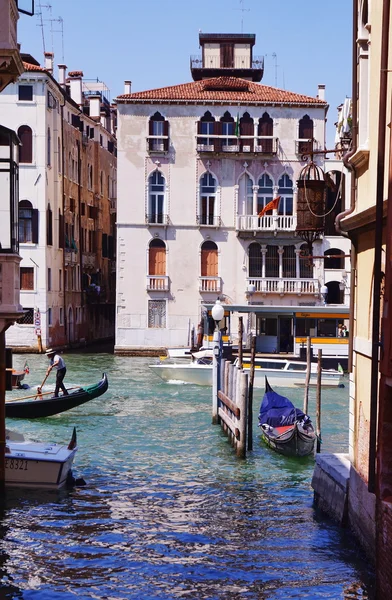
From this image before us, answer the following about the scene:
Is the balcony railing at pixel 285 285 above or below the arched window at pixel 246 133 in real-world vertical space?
below

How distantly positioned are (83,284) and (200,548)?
30.4 m

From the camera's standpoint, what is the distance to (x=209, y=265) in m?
33.6

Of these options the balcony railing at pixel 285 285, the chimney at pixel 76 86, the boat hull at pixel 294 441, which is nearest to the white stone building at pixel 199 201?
the balcony railing at pixel 285 285

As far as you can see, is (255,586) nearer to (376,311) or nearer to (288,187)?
(376,311)

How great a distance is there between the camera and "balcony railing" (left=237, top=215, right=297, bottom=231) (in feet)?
108

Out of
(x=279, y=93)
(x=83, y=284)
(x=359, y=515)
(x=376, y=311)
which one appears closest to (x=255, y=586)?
(x=359, y=515)

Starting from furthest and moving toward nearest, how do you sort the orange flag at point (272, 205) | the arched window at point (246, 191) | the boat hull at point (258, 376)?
the arched window at point (246, 191), the orange flag at point (272, 205), the boat hull at point (258, 376)

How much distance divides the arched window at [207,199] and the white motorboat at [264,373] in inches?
376

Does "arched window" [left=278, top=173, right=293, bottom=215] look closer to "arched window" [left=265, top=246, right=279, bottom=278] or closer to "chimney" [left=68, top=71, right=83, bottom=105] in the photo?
"arched window" [left=265, top=246, right=279, bottom=278]

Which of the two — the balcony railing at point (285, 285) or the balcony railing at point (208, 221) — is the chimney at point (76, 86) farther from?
the balcony railing at point (285, 285)

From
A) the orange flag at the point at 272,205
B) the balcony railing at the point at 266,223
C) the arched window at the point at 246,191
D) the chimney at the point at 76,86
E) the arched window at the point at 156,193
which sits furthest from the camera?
the chimney at the point at 76,86

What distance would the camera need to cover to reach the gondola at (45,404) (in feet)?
55.6

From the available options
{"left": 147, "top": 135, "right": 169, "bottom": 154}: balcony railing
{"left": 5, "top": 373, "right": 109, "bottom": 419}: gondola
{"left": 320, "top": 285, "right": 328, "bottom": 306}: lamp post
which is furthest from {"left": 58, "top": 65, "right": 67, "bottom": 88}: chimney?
{"left": 5, "top": 373, "right": 109, "bottom": 419}: gondola

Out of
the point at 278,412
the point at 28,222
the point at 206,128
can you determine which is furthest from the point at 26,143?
the point at 278,412
